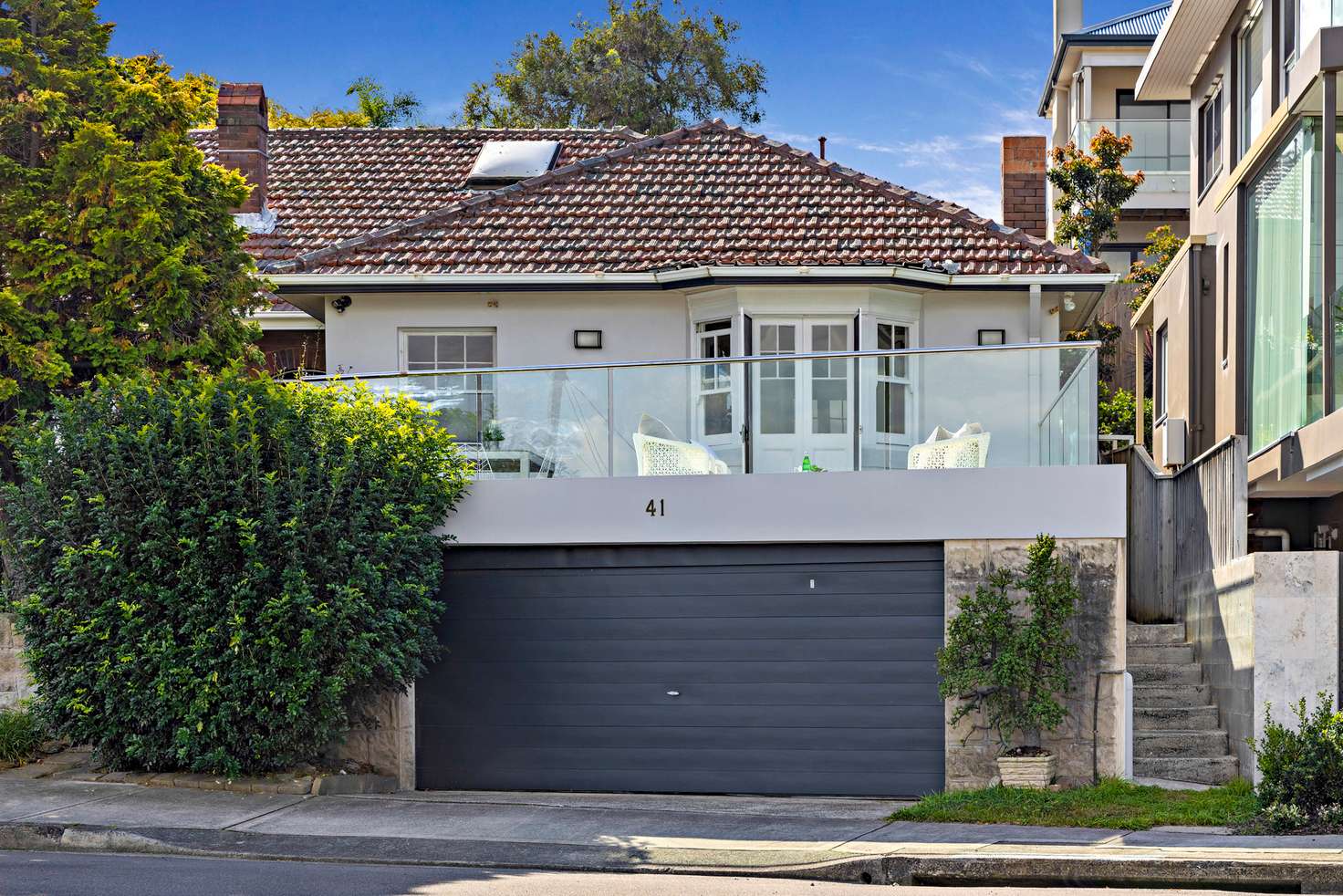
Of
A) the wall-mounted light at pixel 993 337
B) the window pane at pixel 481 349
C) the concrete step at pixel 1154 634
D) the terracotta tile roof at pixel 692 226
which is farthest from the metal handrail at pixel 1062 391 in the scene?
the window pane at pixel 481 349

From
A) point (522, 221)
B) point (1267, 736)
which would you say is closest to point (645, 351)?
point (522, 221)

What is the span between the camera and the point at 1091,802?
11930 mm

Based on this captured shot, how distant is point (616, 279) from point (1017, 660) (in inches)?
285

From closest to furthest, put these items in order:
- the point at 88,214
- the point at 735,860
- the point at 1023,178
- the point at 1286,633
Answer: the point at 735,860
the point at 1286,633
the point at 88,214
the point at 1023,178

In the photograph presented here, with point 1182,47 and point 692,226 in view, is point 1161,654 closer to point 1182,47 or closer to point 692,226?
point 692,226

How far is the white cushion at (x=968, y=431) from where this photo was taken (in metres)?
13.4

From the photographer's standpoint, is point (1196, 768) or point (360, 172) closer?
point (1196, 768)

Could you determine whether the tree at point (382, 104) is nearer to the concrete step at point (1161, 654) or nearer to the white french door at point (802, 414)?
the white french door at point (802, 414)

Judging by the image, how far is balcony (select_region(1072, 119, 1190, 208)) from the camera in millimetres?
30016

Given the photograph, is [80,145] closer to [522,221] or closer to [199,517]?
[199,517]

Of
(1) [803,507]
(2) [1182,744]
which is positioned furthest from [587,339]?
(2) [1182,744]

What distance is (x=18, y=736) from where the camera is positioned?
1353 cm

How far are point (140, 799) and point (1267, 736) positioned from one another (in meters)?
8.46

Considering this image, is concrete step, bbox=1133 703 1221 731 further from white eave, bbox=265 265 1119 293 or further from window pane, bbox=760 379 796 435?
white eave, bbox=265 265 1119 293
